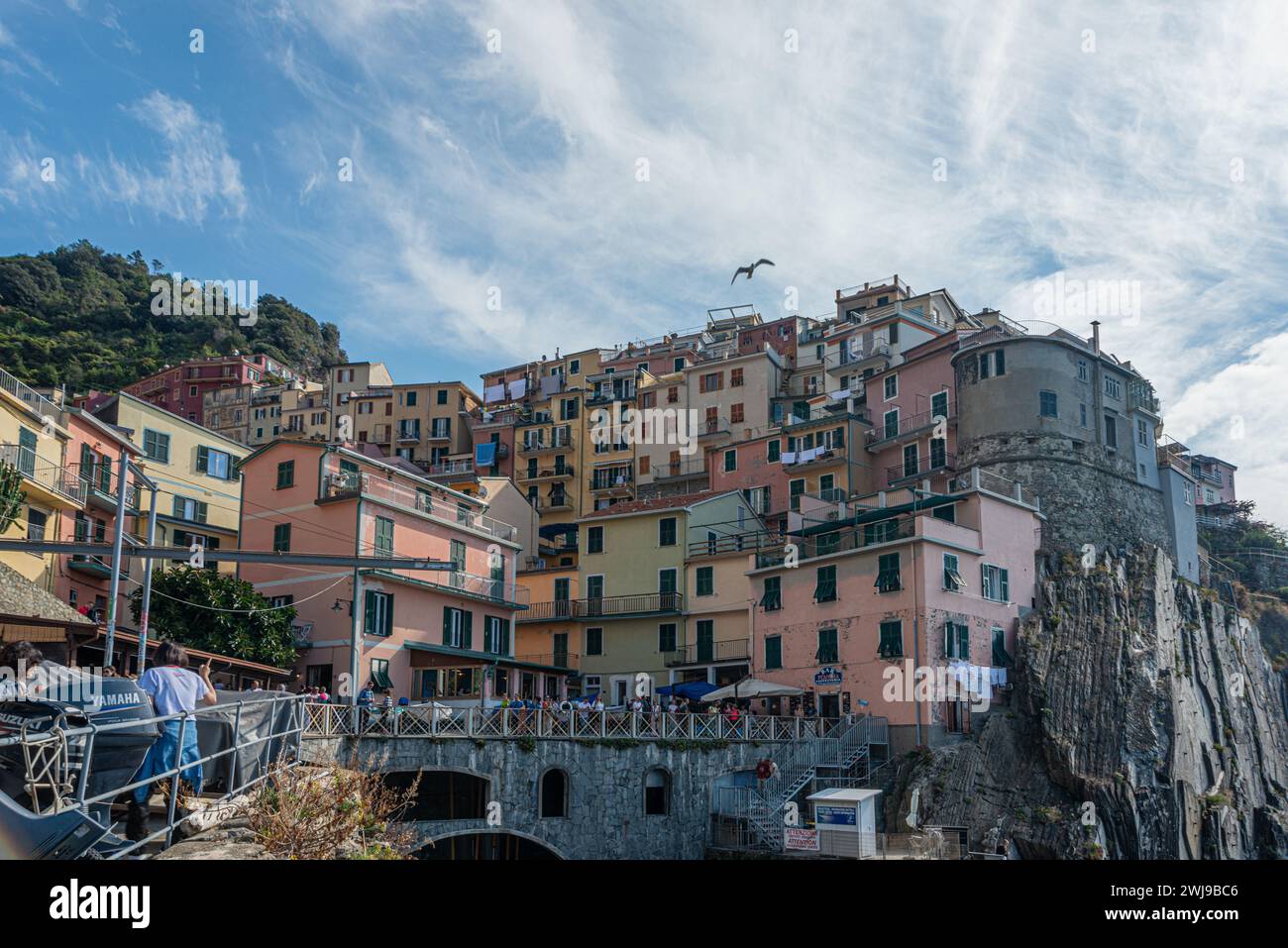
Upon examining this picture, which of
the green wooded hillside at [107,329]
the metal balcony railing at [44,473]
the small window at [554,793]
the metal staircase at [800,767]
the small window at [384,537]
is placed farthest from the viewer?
the green wooded hillside at [107,329]

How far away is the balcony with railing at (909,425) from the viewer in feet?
196

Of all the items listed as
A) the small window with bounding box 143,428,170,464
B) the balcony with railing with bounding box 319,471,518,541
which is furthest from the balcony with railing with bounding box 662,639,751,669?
the small window with bounding box 143,428,170,464

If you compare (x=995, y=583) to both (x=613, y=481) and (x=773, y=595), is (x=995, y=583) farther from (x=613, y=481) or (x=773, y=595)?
(x=613, y=481)

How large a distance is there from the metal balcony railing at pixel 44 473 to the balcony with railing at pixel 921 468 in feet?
127

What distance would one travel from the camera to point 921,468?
195ft

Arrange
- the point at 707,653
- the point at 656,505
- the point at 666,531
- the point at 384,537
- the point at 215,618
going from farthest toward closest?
the point at 656,505 < the point at 666,531 < the point at 707,653 < the point at 384,537 < the point at 215,618

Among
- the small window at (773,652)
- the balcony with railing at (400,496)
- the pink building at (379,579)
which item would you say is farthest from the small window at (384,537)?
the small window at (773,652)

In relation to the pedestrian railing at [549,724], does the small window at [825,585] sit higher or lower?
higher

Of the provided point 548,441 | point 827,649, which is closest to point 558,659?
point 827,649

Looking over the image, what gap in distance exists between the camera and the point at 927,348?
64500 mm

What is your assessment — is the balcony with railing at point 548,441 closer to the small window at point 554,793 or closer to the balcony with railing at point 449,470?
the balcony with railing at point 449,470

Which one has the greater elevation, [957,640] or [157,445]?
[157,445]

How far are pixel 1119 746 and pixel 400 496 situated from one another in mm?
29887
